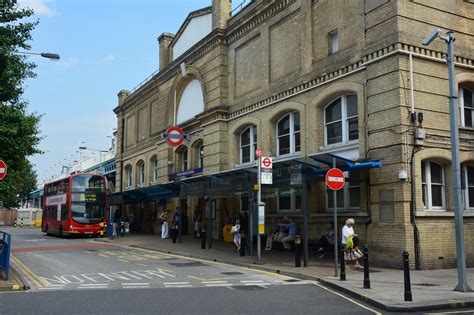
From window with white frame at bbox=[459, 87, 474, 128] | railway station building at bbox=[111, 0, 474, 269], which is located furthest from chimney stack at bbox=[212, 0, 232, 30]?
window with white frame at bbox=[459, 87, 474, 128]

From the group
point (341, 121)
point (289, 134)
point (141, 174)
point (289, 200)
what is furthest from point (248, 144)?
point (141, 174)

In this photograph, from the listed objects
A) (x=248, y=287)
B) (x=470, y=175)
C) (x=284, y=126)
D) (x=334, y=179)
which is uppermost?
(x=284, y=126)

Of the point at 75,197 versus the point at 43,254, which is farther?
the point at 75,197

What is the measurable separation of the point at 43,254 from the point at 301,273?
12001 mm

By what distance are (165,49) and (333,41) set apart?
1779 centimetres

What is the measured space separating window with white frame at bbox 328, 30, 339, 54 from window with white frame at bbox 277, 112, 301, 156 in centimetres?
318

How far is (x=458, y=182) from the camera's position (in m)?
11.5

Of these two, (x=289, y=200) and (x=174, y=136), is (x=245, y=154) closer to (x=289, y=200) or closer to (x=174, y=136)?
(x=289, y=200)

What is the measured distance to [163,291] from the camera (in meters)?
11.0

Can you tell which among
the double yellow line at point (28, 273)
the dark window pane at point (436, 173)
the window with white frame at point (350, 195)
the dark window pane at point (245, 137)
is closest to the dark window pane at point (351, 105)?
the window with white frame at point (350, 195)

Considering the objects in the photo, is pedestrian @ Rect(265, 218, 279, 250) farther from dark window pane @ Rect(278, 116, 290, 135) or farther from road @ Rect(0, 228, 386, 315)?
road @ Rect(0, 228, 386, 315)

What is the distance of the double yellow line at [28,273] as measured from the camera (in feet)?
39.8

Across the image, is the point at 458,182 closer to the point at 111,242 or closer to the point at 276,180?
the point at 276,180

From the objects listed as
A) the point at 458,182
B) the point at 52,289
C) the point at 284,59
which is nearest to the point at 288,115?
the point at 284,59
